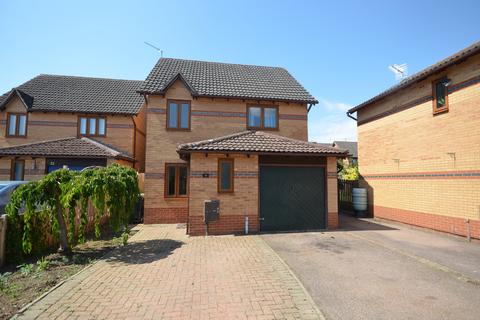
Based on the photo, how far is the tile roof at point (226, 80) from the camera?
1215 cm

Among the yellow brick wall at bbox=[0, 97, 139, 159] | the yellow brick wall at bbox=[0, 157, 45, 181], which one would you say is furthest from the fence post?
the yellow brick wall at bbox=[0, 97, 139, 159]

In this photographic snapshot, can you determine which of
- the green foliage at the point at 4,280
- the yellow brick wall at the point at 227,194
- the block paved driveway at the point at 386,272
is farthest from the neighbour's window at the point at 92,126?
the block paved driveway at the point at 386,272

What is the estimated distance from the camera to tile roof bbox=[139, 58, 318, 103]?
1215cm

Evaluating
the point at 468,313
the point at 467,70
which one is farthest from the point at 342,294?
the point at 467,70

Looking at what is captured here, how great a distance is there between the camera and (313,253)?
656cm

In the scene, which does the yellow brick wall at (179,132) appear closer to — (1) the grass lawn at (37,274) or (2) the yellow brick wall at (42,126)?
(1) the grass lawn at (37,274)

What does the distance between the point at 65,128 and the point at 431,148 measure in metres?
18.7

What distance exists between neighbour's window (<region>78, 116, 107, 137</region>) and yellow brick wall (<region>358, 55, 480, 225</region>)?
15579 millimetres

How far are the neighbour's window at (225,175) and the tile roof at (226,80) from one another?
4.59 metres

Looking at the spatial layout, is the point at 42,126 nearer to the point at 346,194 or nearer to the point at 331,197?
the point at 331,197

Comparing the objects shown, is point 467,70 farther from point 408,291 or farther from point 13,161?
point 13,161

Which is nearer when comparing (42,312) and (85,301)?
(42,312)

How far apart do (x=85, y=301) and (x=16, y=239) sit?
3.39 meters

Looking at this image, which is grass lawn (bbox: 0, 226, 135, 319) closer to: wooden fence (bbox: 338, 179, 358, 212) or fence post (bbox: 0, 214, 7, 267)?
fence post (bbox: 0, 214, 7, 267)
